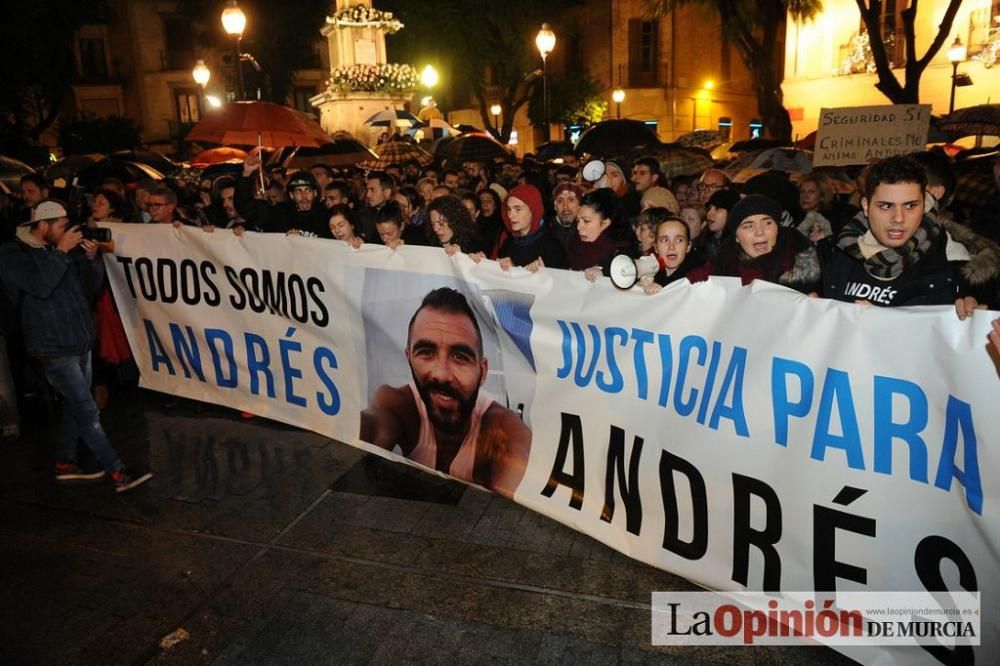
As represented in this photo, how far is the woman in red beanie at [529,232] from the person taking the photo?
494cm

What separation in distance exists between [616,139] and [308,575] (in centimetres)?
923

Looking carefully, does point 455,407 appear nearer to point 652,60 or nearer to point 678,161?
point 678,161

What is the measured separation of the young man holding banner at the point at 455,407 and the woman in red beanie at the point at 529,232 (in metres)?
0.70

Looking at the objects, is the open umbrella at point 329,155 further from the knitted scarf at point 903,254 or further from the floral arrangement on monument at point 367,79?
the knitted scarf at point 903,254

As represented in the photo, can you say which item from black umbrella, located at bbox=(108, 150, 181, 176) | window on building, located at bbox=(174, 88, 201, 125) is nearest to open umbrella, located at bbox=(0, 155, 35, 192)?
black umbrella, located at bbox=(108, 150, 181, 176)

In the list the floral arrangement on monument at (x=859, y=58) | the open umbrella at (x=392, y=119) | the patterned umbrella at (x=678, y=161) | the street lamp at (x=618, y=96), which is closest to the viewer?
the patterned umbrella at (x=678, y=161)

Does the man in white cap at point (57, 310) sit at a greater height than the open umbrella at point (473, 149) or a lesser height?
lesser

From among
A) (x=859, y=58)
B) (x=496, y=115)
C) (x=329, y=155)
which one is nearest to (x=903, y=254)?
(x=329, y=155)

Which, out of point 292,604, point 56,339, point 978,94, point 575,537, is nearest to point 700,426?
point 575,537

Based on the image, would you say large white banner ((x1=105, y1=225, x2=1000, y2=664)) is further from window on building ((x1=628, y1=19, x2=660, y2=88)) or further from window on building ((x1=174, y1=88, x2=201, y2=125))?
window on building ((x1=174, y1=88, x2=201, y2=125))

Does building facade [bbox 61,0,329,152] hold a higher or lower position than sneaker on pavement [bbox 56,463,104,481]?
higher

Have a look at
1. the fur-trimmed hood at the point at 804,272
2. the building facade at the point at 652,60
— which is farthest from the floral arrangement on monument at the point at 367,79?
the building facade at the point at 652,60

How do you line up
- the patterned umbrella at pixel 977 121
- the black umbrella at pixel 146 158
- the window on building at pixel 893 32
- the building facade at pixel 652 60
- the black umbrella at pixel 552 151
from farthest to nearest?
the building facade at pixel 652 60 < the window on building at pixel 893 32 < the black umbrella at pixel 552 151 < the black umbrella at pixel 146 158 < the patterned umbrella at pixel 977 121

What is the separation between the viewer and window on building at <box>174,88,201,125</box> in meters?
49.8
